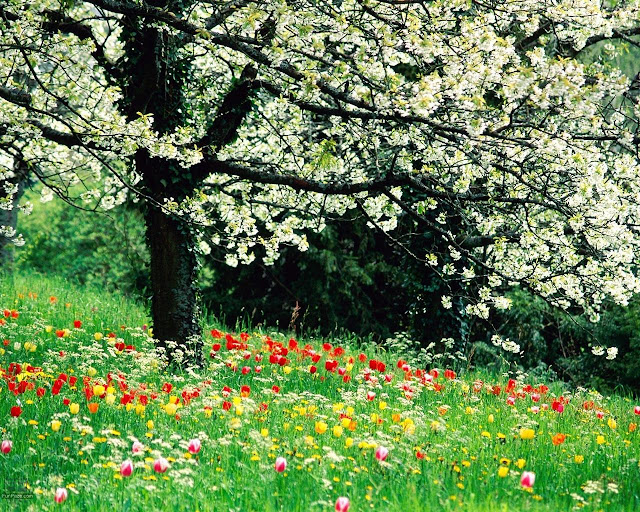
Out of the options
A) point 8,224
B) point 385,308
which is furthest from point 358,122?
point 8,224

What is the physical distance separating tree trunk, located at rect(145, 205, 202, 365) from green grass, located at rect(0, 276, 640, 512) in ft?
1.60

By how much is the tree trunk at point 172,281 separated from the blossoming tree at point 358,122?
0.6 inches

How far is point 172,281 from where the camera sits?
23.6 ft

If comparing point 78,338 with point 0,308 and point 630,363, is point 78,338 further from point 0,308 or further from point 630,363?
point 630,363

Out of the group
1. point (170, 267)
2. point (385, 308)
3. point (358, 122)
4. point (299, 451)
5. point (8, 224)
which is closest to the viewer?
point (299, 451)

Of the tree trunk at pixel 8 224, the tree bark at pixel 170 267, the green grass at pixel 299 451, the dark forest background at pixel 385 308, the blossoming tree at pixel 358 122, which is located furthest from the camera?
the tree trunk at pixel 8 224

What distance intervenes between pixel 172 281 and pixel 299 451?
→ 3.06 meters

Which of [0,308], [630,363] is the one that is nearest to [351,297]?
[630,363]

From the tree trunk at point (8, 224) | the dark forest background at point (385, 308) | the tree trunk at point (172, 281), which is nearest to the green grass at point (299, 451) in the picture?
the tree trunk at point (172, 281)

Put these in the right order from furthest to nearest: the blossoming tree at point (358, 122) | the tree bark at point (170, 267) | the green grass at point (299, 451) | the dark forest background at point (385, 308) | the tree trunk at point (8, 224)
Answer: the tree trunk at point (8, 224), the dark forest background at point (385, 308), the tree bark at point (170, 267), the blossoming tree at point (358, 122), the green grass at point (299, 451)

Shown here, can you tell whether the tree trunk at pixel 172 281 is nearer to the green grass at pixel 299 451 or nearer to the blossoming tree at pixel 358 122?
the blossoming tree at pixel 358 122

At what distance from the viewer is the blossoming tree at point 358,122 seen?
5082 mm

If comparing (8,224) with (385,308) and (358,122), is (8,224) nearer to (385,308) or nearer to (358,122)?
(385,308)

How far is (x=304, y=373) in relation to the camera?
7.09m
